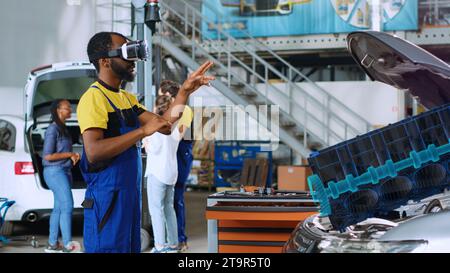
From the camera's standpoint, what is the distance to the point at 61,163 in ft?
24.7

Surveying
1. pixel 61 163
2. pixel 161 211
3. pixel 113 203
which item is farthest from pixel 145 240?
pixel 113 203

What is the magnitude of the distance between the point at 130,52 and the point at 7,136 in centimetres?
548

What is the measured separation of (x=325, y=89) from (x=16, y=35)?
6.23 m

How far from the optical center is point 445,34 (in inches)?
525

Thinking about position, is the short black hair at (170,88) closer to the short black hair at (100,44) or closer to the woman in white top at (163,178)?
the woman in white top at (163,178)

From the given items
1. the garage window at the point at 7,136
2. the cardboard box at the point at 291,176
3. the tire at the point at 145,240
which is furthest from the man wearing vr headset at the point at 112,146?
the cardboard box at the point at 291,176

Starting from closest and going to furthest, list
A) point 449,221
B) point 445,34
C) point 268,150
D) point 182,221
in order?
point 449,221
point 182,221
point 445,34
point 268,150

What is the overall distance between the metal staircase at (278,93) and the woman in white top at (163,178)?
5720 millimetres

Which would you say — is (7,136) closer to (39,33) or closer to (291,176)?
(39,33)

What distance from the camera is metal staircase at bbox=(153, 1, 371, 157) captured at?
13.2m

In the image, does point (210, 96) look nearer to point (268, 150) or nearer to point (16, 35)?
point (268, 150)

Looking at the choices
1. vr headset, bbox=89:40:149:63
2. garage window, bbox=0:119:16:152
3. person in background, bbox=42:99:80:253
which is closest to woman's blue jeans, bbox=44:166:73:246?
person in background, bbox=42:99:80:253

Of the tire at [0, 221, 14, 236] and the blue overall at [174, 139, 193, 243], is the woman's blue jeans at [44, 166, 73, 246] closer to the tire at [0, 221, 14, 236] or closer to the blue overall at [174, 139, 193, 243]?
the blue overall at [174, 139, 193, 243]
